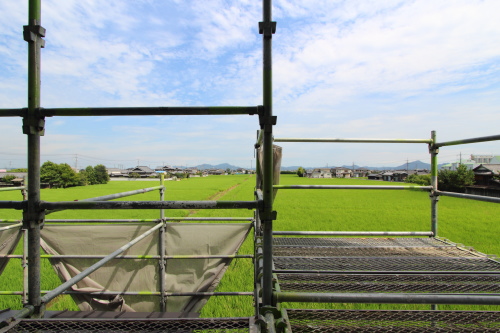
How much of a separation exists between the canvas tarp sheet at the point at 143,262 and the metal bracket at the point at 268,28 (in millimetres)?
2967

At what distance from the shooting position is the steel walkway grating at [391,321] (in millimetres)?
1486

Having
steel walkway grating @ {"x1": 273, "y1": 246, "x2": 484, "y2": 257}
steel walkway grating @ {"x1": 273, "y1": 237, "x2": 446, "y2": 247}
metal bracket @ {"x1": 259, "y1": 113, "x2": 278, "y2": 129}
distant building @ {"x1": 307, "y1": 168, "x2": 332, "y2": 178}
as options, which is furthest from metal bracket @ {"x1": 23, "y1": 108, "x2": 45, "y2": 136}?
distant building @ {"x1": 307, "y1": 168, "x2": 332, "y2": 178}

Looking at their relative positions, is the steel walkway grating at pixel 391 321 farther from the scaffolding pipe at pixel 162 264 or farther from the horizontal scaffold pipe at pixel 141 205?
the scaffolding pipe at pixel 162 264

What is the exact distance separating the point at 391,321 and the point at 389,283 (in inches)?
13.0

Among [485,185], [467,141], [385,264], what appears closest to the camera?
[385,264]

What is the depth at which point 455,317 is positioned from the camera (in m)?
1.59

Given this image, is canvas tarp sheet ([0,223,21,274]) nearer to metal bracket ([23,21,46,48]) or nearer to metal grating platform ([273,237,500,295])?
metal bracket ([23,21,46,48])

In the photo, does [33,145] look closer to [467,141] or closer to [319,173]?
[467,141]

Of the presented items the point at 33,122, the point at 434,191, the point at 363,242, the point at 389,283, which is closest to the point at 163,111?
the point at 33,122

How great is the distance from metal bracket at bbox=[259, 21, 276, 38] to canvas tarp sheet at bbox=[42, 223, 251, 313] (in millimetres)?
2967

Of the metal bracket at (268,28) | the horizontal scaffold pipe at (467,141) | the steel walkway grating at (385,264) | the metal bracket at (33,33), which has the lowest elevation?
the steel walkway grating at (385,264)

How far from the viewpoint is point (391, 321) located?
158 cm

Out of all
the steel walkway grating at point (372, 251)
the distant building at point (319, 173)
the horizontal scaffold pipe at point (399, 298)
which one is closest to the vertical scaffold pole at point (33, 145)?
the horizontal scaffold pipe at point (399, 298)

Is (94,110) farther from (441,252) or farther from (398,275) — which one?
(441,252)
